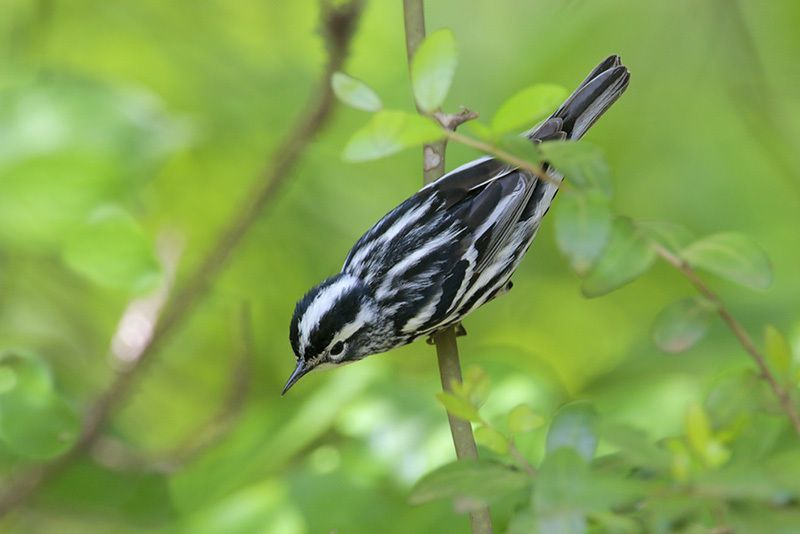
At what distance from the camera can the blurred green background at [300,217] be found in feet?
6.71

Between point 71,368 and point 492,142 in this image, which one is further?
point 71,368

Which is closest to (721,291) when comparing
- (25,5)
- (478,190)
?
(478,190)

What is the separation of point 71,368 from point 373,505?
165 centimetres

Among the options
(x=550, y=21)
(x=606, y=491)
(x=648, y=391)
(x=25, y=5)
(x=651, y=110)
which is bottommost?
Result: (x=606, y=491)

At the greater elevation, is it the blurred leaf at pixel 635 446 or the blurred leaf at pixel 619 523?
the blurred leaf at pixel 635 446

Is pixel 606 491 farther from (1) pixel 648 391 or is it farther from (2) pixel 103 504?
(2) pixel 103 504

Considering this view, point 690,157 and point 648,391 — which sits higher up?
point 690,157

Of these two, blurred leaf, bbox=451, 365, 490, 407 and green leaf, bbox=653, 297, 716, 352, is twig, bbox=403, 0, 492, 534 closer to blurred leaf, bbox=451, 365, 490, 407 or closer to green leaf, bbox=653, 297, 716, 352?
blurred leaf, bbox=451, 365, 490, 407

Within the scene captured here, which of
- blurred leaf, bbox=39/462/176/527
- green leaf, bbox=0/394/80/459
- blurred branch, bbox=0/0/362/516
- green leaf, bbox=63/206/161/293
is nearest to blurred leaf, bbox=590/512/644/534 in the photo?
green leaf, bbox=0/394/80/459

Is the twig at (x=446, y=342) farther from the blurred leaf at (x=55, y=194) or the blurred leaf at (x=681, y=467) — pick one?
the blurred leaf at (x=55, y=194)

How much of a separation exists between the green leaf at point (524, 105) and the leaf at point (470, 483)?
1.18 feet

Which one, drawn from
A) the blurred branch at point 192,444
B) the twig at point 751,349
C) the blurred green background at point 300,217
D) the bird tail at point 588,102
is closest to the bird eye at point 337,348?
the blurred green background at point 300,217

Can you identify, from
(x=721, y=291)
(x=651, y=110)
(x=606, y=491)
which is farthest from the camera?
(x=651, y=110)

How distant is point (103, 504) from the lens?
8.55ft
